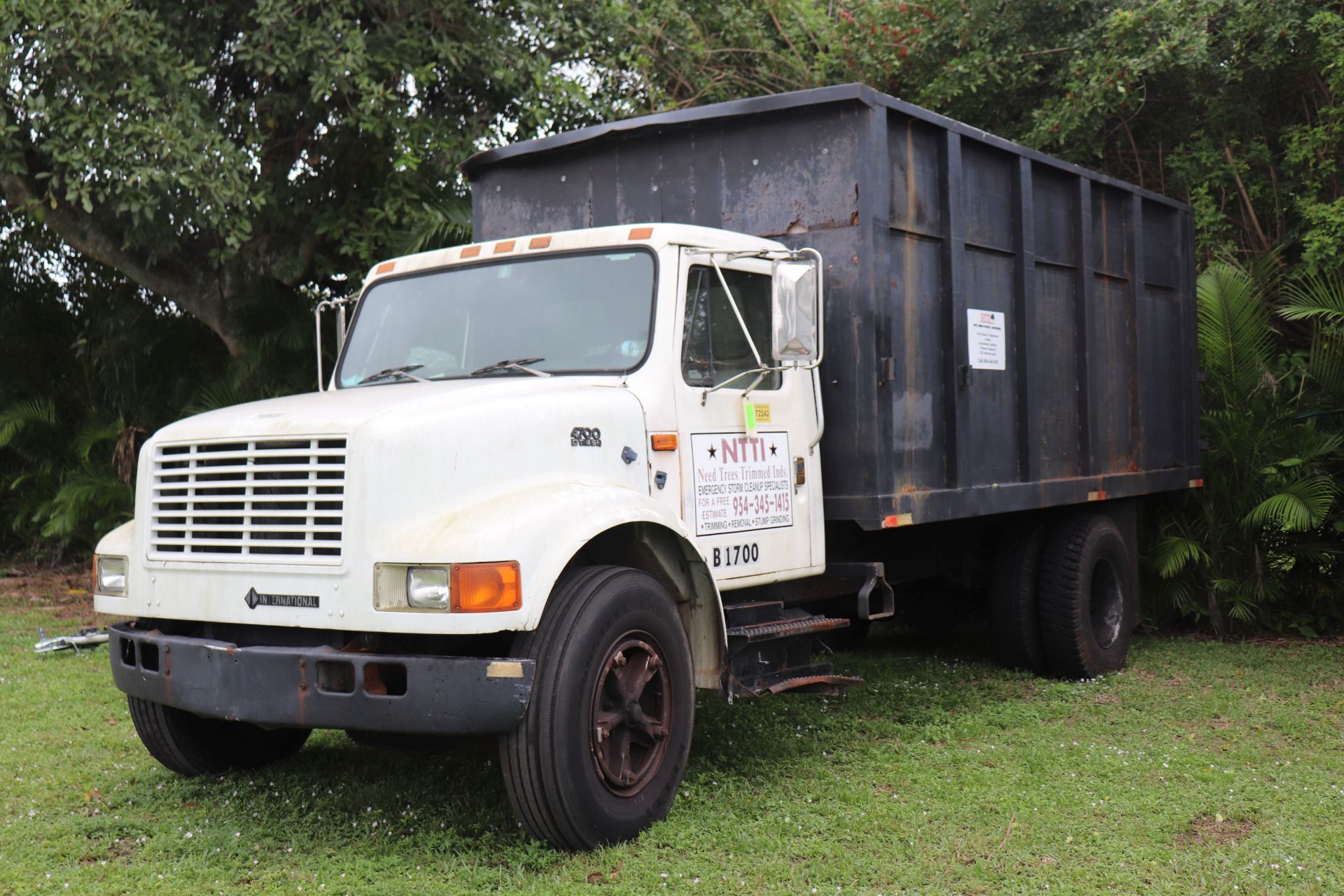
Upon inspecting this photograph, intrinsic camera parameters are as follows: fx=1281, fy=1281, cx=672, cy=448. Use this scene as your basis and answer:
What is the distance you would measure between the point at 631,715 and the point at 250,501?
1.61m

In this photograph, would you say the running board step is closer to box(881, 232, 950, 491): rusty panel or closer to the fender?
box(881, 232, 950, 491): rusty panel

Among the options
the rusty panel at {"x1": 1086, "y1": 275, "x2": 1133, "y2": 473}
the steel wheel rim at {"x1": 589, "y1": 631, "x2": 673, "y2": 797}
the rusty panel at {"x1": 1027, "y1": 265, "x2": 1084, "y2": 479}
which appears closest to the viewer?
the steel wheel rim at {"x1": 589, "y1": 631, "x2": 673, "y2": 797}

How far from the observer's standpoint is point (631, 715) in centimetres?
478

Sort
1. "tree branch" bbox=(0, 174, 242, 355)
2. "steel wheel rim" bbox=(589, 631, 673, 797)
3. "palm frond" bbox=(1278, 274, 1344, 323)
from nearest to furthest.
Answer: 1. "steel wheel rim" bbox=(589, 631, 673, 797)
2. "palm frond" bbox=(1278, 274, 1344, 323)
3. "tree branch" bbox=(0, 174, 242, 355)

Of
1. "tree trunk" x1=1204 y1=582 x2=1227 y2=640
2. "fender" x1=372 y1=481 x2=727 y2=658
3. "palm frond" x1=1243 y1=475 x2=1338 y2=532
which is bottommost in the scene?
"tree trunk" x1=1204 y1=582 x2=1227 y2=640

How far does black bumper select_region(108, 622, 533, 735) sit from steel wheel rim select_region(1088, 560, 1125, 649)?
203 inches

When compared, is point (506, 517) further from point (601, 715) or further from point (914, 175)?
point (914, 175)

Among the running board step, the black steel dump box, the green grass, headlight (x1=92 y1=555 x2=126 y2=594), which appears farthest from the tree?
the running board step

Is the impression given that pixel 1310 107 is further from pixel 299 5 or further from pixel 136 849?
pixel 136 849

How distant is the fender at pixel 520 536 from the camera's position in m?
4.29

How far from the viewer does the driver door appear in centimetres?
536

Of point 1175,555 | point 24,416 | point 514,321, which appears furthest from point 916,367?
point 24,416

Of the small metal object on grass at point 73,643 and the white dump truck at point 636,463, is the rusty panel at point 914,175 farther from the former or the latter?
the small metal object on grass at point 73,643

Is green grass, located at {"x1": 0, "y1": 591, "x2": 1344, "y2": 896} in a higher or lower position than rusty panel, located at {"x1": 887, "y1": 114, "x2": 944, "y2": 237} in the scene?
lower
